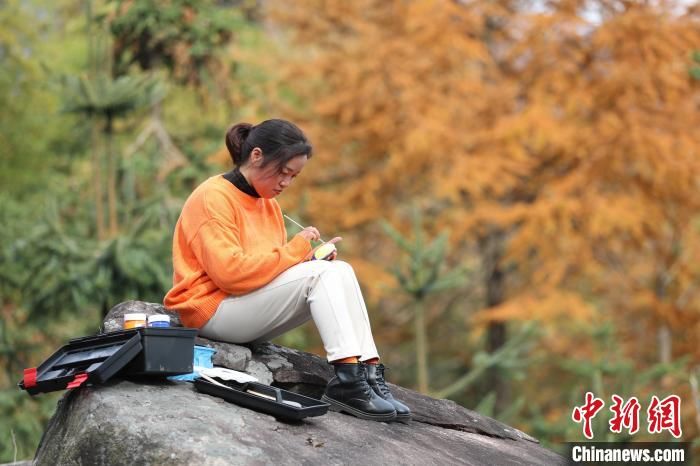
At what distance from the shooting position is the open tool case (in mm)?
3549

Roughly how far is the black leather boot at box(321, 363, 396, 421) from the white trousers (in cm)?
7

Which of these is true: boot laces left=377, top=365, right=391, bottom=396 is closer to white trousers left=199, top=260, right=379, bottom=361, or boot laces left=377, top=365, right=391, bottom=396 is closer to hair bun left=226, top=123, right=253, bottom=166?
white trousers left=199, top=260, right=379, bottom=361

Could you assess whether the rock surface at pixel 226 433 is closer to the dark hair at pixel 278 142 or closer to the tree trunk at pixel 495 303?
the dark hair at pixel 278 142

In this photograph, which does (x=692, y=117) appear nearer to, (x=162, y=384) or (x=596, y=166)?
(x=596, y=166)

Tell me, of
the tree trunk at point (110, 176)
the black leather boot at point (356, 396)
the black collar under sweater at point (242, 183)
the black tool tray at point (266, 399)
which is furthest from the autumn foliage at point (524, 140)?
the black tool tray at point (266, 399)

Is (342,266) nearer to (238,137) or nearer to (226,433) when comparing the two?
(238,137)

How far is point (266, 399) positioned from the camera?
372 centimetres

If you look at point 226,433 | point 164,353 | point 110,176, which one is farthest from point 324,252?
point 110,176

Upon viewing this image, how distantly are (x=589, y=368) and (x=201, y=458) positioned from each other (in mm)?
6198

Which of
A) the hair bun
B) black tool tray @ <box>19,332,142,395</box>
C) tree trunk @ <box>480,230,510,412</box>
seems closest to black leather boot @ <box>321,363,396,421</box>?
black tool tray @ <box>19,332,142,395</box>

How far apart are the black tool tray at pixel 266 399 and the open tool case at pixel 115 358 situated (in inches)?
5.4

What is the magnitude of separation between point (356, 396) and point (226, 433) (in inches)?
31.3

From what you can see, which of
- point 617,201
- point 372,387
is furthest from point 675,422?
point 617,201

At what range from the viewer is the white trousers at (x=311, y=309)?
4004 mm
